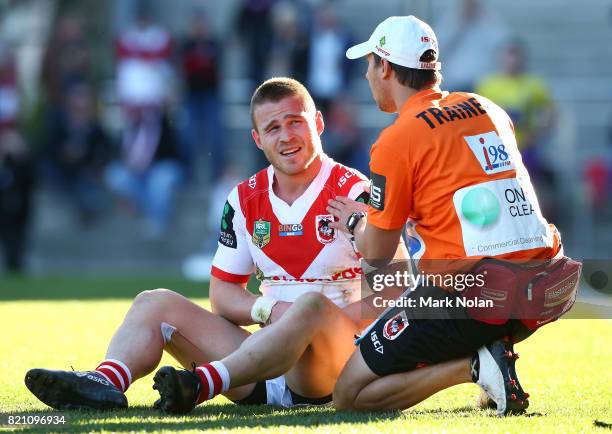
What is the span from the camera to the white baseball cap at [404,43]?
631 centimetres

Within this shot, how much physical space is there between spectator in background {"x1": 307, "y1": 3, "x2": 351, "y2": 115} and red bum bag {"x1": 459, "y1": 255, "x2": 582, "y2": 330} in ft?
39.7

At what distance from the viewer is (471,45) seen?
59.8 feet

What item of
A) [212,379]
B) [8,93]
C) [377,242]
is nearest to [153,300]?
[212,379]

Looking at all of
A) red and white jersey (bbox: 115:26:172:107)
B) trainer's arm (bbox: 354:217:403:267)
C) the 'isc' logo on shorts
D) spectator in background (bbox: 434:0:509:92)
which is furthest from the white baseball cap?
red and white jersey (bbox: 115:26:172:107)

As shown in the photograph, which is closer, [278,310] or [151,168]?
[278,310]

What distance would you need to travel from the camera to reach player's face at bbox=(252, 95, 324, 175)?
22.0 feet

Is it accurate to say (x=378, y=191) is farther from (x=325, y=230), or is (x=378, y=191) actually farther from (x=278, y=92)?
(x=278, y=92)

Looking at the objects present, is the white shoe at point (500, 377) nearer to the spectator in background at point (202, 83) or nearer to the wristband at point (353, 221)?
the wristband at point (353, 221)

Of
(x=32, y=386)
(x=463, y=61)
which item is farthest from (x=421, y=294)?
(x=463, y=61)

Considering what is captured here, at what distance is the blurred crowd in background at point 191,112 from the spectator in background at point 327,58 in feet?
0.06

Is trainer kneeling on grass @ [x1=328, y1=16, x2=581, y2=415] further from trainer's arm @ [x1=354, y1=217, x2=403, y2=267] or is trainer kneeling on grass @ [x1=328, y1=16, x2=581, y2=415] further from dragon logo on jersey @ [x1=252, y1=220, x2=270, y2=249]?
dragon logo on jersey @ [x1=252, y1=220, x2=270, y2=249]

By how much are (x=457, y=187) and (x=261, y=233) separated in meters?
1.19

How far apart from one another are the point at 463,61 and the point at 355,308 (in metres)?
12.0

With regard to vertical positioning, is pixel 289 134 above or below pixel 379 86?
below
